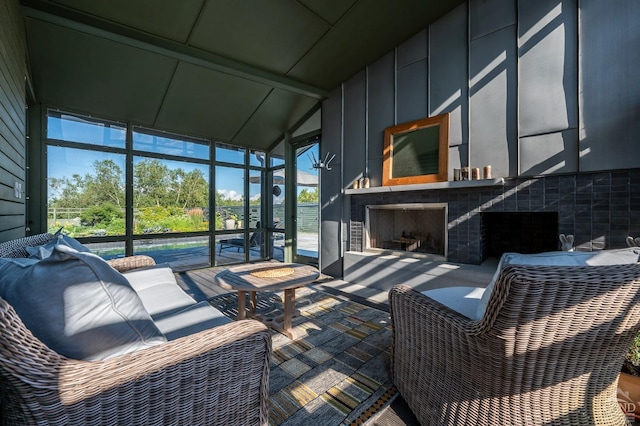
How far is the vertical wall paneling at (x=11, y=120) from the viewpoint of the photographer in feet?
5.91

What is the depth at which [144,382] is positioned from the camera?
84 cm

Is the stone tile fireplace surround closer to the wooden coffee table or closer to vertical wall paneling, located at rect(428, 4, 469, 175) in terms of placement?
vertical wall paneling, located at rect(428, 4, 469, 175)

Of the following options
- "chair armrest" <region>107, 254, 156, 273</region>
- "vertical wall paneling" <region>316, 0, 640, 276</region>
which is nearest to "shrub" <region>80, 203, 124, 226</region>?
"chair armrest" <region>107, 254, 156, 273</region>

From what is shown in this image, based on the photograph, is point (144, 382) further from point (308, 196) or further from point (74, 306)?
point (308, 196)

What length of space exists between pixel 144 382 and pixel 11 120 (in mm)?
2551

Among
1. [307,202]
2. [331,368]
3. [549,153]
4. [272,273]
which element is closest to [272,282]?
[272,273]

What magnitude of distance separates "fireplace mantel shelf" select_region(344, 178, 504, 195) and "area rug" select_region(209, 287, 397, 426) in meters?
1.58

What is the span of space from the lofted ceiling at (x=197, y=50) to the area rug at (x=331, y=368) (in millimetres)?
3209

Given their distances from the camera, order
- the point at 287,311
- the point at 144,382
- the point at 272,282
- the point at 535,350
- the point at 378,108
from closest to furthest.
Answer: the point at 144,382 < the point at 535,350 < the point at 272,282 < the point at 287,311 < the point at 378,108

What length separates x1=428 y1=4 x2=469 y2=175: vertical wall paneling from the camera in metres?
3.10

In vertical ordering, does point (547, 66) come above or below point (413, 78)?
below

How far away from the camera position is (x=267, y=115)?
481 centimetres

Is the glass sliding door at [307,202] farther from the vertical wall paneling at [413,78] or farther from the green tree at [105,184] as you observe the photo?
the green tree at [105,184]

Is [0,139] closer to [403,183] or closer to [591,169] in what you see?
[403,183]
